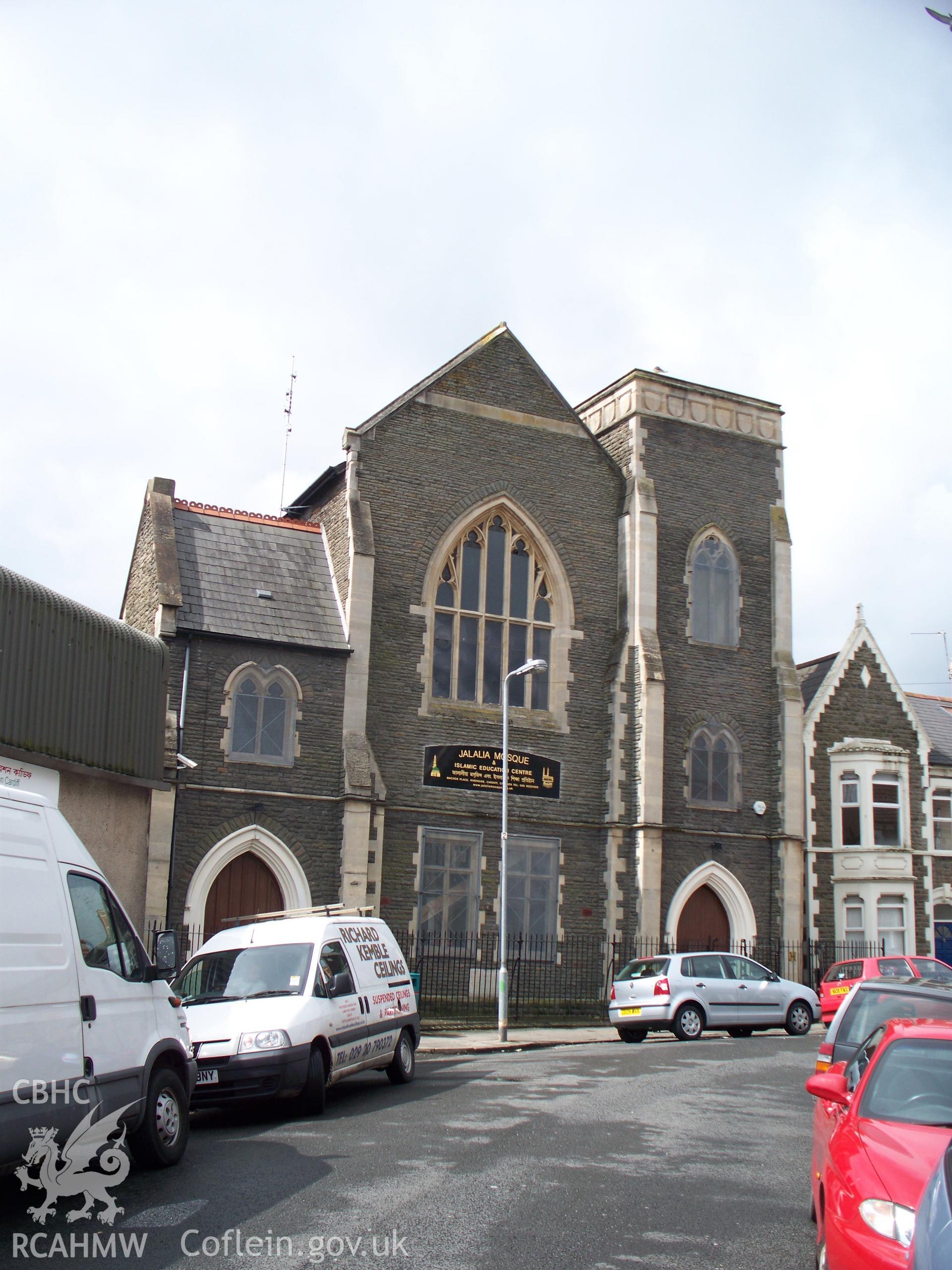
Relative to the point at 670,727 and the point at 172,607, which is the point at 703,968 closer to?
the point at 670,727

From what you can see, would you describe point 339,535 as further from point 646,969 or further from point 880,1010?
point 880,1010

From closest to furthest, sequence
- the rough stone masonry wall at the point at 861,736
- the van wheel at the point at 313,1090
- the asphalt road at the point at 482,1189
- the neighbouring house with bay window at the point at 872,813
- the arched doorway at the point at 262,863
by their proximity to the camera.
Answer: the asphalt road at the point at 482,1189
the van wheel at the point at 313,1090
the arched doorway at the point at 262,863
the neighbouring house with bay window at the point at 872,813
the rough stone masonry wall at the point at 861,736

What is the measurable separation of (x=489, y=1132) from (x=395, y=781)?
47.0 feet

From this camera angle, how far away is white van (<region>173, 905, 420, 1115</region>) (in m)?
11.5

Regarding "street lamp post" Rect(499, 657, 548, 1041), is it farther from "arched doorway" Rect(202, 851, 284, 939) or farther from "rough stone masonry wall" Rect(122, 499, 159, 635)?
"rough stone masonry wall" Rect(122, 499, 159, 635)

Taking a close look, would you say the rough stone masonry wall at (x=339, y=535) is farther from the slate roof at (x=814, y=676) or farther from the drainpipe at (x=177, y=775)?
the slate roof at (x=814, y=676)

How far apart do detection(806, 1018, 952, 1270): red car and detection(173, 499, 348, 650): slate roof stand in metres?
17.8

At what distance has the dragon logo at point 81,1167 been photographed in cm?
750

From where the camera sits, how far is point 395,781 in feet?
81.1

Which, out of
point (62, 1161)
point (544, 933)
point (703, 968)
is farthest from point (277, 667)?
point (62, 1161)

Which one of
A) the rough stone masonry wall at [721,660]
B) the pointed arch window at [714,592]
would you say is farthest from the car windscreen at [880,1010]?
the pointed arch window at [714,592]

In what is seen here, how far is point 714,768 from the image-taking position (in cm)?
2789

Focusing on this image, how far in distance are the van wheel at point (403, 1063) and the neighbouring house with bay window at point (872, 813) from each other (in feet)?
52.9

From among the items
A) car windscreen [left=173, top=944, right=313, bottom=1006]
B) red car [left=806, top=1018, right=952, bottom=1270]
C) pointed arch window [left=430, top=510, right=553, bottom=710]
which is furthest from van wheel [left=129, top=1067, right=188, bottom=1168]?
pointed arch window [left=430, top=510, right=553, bottom=710]
